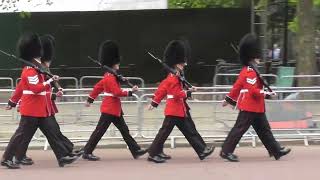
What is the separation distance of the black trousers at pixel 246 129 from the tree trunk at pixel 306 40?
4352mm

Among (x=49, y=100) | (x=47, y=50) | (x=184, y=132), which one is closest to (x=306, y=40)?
(x=184, y=132)

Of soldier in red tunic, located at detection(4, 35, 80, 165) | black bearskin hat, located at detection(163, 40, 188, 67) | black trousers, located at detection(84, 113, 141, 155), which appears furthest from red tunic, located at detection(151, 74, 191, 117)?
soldier in red tunic, located at detection(4, 35, 80, 165)

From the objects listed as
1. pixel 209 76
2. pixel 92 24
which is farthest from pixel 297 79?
pixel 92 24

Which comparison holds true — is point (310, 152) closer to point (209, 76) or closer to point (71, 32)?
point (209, 76)

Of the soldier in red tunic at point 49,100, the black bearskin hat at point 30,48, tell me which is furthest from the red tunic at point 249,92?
the black bearskin hat at point 30,48

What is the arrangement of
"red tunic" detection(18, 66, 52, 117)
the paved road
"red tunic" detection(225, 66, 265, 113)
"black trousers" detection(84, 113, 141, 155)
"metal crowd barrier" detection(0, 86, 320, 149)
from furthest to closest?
"metal crowd barrier" detection(0, 86, 320, 149)
"black trousers" detection(84, 113, 141, 155)
"red tunic" detection(225, 66, 265, 113)
"red tunic" detection(18, 66, 52, 117)
the paved road

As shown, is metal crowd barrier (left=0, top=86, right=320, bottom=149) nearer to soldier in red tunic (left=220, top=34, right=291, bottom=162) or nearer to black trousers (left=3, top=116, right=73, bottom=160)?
soldier in red tunic (left=220, top=34, right=291, bottom=162)

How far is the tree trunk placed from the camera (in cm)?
1385

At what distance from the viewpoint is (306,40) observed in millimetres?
13984

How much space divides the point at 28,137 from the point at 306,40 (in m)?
6.88

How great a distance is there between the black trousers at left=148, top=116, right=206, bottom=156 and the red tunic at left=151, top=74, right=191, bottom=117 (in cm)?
11

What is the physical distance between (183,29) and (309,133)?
31.8 feet

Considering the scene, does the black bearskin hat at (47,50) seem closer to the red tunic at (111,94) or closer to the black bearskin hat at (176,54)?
the red tunic at (111,94)

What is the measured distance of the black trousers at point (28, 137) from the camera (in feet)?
31.0
